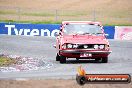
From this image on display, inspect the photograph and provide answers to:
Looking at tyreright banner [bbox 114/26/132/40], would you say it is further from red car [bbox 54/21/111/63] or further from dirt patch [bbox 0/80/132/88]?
dirt patch [bbox 0/80/132/88]

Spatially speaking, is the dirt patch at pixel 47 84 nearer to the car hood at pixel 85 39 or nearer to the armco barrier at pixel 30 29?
the car hood at pixel 85 39

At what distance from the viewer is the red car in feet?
67.5

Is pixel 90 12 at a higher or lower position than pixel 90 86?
Answer: higher

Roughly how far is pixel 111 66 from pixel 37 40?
13862 millimetres

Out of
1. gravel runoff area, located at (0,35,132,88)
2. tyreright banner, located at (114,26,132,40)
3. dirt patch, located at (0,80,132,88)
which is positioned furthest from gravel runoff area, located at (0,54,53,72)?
tyreright banner, located at (114,26,132,40)

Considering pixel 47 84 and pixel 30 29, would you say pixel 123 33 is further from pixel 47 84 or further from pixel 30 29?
pixel 47 84

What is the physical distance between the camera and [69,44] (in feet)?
67.5

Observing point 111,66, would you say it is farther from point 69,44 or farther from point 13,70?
point 13,70

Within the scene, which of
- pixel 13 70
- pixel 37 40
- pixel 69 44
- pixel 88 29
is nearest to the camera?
pixel 13 70

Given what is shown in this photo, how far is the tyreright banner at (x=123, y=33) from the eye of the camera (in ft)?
120

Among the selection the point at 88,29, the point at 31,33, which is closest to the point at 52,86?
the point at 88,29

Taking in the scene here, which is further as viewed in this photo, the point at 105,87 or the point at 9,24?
the point at 9,24

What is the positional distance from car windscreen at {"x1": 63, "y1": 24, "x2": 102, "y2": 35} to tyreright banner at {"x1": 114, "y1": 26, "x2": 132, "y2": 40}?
14.5 m

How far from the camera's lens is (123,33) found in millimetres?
36719
